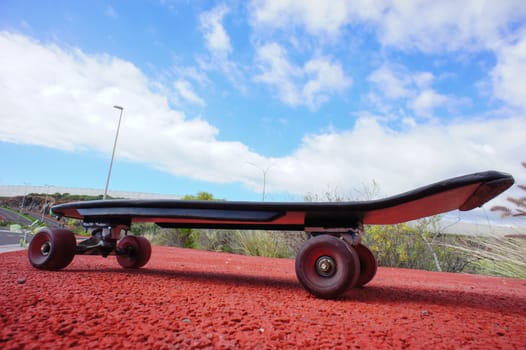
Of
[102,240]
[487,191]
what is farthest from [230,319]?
[102,240]

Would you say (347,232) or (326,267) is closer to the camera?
(326,267)

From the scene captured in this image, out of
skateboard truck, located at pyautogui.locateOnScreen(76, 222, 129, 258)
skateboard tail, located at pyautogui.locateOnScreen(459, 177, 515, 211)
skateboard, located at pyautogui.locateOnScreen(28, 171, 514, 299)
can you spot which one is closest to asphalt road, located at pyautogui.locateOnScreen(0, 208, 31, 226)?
skateboard truck, located at pyautogui.locateOnScreen(76, 222, 129, 258)

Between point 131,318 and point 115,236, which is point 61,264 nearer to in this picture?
point 115,236

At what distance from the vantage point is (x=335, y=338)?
1.26 m

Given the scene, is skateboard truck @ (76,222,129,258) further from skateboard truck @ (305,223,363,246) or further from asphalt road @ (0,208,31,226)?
asphalt road @ (0,208,31,226)

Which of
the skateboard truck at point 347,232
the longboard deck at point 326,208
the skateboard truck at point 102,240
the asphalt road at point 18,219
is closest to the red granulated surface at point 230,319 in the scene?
the skateboard truck at point 347,232

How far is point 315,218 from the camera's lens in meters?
2.50

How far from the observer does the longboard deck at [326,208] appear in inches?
74.0

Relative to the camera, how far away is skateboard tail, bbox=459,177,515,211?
1.78 metres

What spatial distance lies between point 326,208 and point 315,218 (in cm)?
26

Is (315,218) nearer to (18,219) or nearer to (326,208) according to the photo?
(326,208)

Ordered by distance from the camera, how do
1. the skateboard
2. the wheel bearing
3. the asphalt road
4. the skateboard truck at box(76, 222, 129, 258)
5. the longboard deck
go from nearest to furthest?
the longboard deck < the skateboard < the wheel bearing < the skateboard truck at box(76, 222, 129, 258) < the asphalt road

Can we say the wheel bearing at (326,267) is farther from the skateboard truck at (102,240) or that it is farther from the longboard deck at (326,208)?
the skateboard truck at (102,240)

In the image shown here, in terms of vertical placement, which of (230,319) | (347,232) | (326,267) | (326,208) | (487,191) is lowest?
(230,319)
